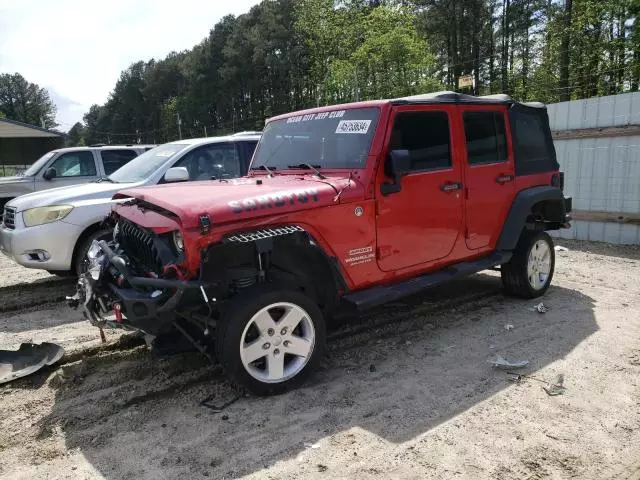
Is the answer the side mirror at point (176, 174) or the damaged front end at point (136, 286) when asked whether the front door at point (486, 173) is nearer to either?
the damaged front end at point (136, 286)

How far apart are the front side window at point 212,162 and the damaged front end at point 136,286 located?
271 cm

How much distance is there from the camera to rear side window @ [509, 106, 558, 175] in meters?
5.32

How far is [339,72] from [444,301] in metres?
22.3

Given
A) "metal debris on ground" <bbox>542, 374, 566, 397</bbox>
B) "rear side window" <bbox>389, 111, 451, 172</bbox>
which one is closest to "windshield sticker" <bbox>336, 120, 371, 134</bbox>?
"rear side window" <bbox>389, 111, 451, 172</bbox>

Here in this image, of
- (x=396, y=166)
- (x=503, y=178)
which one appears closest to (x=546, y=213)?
(x=503, y=178)

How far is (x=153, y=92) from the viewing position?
9088 cm

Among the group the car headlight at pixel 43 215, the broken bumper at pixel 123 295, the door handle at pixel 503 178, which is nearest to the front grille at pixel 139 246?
the broken bumper at pixel 123 295

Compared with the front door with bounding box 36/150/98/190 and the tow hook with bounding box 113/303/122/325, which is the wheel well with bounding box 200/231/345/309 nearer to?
the tow hook with bounding box 113/303/122/325

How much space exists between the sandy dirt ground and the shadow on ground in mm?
12

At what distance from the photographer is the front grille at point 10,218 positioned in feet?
19.6

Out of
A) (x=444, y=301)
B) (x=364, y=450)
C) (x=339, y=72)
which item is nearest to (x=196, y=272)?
(x=364, y=450)

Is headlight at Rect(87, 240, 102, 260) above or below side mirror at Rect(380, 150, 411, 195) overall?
below

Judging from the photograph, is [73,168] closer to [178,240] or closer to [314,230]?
[178,240]

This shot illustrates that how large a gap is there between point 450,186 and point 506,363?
1.62 metres
